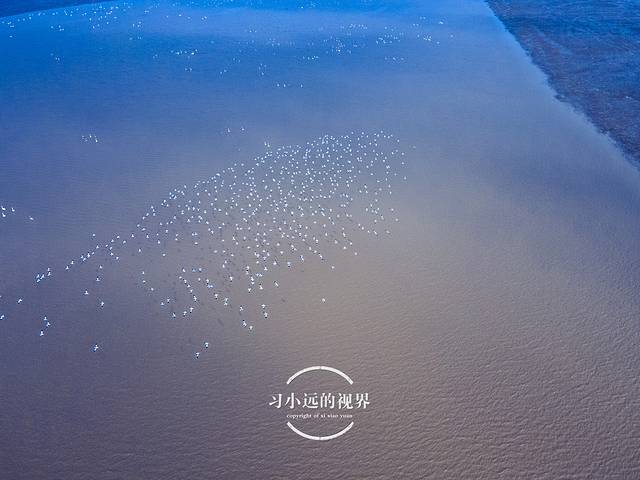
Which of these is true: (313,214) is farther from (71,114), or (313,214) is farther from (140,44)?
(140,44)

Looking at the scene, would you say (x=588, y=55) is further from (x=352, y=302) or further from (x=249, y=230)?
(x=352, y=302)

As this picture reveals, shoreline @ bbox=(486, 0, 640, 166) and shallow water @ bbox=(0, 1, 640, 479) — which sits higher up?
shoreline @ bbox=(486, 0, 640, 166)

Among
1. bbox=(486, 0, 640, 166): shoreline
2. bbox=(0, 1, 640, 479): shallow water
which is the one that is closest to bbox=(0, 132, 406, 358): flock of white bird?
bbox=(0, 1, 640, 479): shallow water

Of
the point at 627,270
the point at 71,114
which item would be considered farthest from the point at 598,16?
the point at 71,114

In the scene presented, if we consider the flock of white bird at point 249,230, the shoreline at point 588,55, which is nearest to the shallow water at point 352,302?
the flock of white bird at point 249,230

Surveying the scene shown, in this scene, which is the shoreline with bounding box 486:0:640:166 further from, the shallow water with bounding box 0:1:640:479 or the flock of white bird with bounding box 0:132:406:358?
the flock of white bird with bounding box 0:132:406:358
